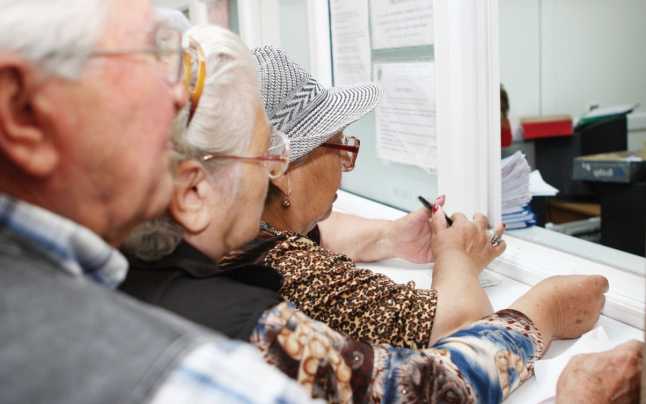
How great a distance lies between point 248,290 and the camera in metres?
0.85

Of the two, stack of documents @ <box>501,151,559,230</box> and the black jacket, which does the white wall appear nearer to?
stack of documents @ <box>501,151,559,230</box>

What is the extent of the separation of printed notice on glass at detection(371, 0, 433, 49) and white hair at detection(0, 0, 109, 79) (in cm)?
119

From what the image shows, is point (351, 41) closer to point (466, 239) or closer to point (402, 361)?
point (466, 239)

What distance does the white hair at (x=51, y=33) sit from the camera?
50 cm

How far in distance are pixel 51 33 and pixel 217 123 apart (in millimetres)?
398

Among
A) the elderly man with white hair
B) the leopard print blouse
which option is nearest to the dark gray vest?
the elderly man with white hair

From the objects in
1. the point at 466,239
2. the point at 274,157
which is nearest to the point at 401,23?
the point at 466,239

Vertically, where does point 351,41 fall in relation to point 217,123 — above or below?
above

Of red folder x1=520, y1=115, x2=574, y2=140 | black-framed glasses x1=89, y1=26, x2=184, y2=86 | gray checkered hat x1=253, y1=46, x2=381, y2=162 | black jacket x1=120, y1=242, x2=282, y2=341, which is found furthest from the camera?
red folder x1=520, y1=115, x2=574, y2=140

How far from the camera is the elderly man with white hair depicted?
442mm

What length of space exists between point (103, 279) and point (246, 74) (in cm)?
46

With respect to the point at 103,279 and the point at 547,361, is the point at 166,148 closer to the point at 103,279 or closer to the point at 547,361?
the point at 103,279

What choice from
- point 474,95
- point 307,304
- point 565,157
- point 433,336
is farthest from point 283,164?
point 565,157

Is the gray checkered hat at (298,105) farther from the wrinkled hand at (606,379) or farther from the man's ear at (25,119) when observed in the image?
the man's ear at (25,119)
